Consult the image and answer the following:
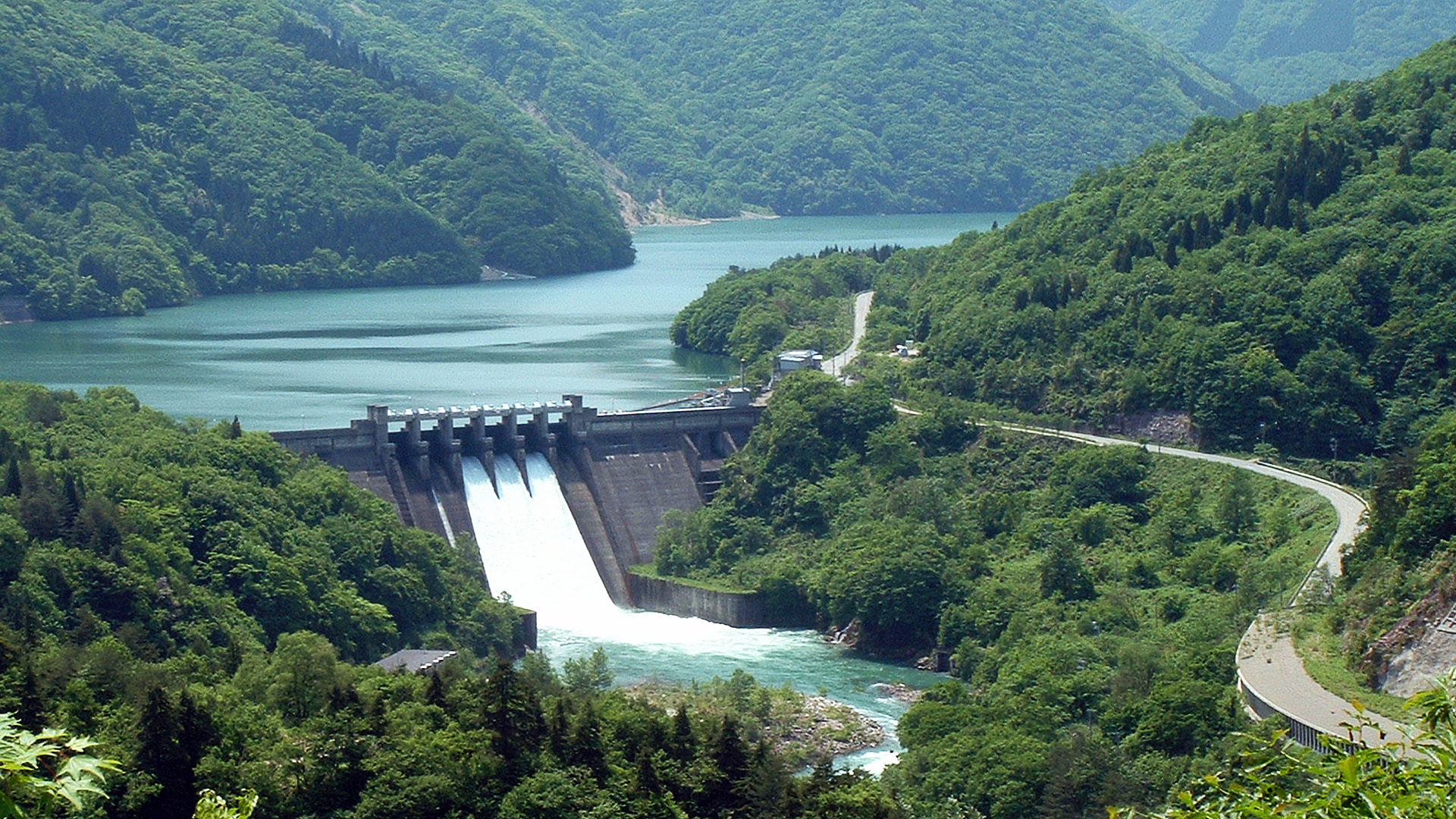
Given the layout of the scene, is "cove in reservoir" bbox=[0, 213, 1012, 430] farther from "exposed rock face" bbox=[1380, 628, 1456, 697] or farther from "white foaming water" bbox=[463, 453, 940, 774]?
"exposed rock face" bbox=[1380, 628, 1456, 697]

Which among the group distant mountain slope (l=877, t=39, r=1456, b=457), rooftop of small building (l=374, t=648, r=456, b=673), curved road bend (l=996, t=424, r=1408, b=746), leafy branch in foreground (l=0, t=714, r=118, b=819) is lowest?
rooftop of small building (l=374, t=648, r=456, b=673)

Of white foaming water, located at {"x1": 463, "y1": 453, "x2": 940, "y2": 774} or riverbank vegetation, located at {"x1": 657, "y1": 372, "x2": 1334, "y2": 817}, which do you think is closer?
riverbank vegetation, located at {"x1": 657, "y1": 372, "x2": 1334, "y2": 817}


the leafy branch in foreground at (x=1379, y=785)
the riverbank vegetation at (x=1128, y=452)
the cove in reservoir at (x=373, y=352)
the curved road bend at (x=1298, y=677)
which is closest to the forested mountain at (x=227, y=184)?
the cove in reservoir at (x=373, y=352)

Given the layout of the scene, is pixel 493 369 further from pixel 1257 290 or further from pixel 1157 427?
pixel 1257 290

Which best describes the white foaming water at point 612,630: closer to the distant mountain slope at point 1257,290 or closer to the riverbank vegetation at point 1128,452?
the riverbank vegetation at point 1128,452

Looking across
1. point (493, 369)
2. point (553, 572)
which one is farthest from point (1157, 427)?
point (493, 369)

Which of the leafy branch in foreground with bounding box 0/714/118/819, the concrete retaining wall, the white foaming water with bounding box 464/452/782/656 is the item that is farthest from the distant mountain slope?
the leafy branch in foreground with bounding box 0/714/118/819

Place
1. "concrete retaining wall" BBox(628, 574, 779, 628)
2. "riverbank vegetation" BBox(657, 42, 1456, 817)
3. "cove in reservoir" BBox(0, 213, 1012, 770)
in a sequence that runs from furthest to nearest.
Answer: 1. "concrete retaining wall" BBox(628, 574, 779, 628)
2. "cove in reservoir" BBox(0, 213, 1012, 770)
3. "riverbank vegetation" BBox(657, 42, 1456, 817)
